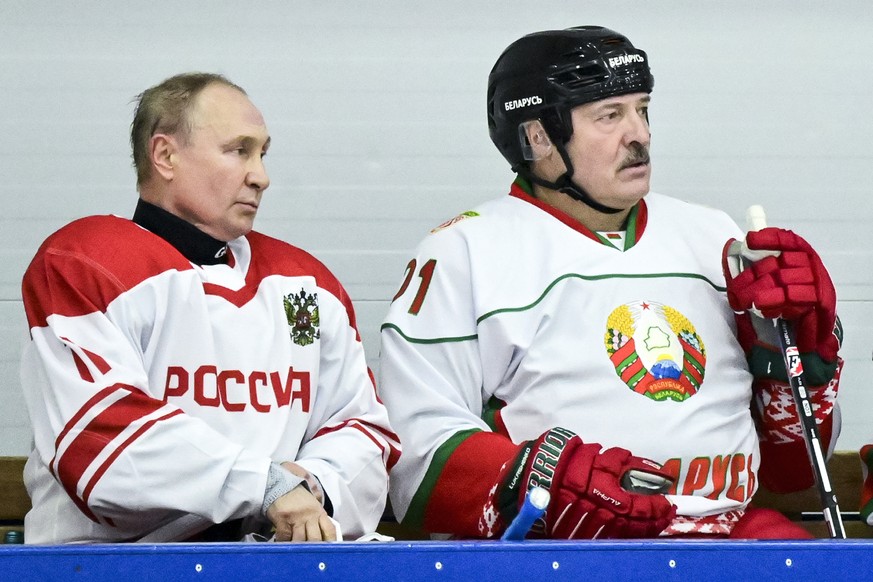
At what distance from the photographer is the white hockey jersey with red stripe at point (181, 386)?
220cm

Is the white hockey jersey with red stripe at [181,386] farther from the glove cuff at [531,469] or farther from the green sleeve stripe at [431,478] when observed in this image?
the glove cuff at [531,469]

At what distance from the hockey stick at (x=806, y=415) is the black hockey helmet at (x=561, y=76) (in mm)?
398

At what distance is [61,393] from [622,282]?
3.48ft

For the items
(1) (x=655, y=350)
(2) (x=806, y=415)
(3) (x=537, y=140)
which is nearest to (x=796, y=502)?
(2) (x=806, y=415)

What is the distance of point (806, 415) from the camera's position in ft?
8.41

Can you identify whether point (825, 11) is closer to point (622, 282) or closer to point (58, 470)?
point (622, 282)

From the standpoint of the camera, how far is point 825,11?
143 inches

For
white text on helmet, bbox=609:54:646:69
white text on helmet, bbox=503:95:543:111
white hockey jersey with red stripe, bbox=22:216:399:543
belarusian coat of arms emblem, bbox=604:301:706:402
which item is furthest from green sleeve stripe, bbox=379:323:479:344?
white text on helmet, bbox=609:54:646:69

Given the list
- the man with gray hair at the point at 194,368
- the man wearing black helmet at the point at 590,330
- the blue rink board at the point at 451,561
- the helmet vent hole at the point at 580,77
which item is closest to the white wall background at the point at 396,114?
the man wearing black helmet at the point at 590,330

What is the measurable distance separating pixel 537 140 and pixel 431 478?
2.39 ft

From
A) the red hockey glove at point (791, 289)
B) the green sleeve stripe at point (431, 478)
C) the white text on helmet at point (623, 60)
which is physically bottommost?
the green sleeve stripe at point (431, 478)

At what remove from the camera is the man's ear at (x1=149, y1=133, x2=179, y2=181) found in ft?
8.30

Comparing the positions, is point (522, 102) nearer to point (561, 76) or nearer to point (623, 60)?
point (561, 76)

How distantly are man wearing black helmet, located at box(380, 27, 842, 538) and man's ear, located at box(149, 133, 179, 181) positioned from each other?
518 millimetres
